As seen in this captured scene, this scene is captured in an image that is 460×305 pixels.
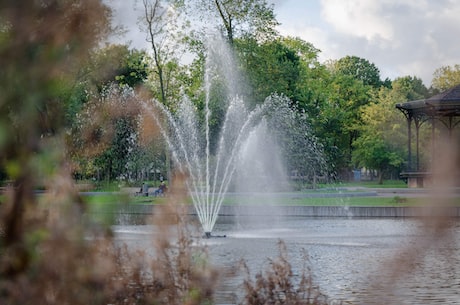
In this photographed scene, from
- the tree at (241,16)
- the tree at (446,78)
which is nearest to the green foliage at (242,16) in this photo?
the tree at (241,16)

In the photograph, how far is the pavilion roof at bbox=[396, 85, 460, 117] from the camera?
36.3 meters

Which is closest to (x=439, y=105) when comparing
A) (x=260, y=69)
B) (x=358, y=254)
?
(x=260, y=69)

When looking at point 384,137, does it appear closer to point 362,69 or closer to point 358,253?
point 362,69

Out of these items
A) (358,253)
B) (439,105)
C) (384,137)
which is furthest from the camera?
(384,137)

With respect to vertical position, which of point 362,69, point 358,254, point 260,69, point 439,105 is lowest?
point 358,254

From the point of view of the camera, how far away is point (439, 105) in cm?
3644

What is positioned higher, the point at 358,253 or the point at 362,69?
the point at 362,69

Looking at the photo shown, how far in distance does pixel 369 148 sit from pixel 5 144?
58834 millimetres

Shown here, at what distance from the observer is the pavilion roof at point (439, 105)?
3634 cm

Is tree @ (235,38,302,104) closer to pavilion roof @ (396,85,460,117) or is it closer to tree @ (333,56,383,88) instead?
pavilion roof @ (396,85,460,117)

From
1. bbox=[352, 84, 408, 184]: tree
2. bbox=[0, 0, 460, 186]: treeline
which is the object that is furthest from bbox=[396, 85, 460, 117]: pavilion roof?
bbox=[352, 84, 408, 184]: tree

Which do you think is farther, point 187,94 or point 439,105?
point 187,94

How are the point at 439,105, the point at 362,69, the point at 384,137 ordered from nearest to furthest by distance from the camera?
the point at 439,105 → the point at 384,137 → the point at 362,69

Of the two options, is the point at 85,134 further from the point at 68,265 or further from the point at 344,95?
the point at 344,95
